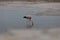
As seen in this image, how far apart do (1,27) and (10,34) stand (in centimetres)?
60

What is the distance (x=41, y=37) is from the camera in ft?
9.92

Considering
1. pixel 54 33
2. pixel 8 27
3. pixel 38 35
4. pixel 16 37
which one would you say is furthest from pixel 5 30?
pixel 54 33

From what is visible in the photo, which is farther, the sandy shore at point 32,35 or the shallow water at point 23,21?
the shallow water at point 23,21

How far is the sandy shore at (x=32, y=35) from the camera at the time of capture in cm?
296

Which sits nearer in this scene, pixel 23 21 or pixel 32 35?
pixel 32 35

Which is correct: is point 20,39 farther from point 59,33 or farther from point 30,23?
point 30,23

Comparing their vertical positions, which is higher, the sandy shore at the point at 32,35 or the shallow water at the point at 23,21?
the sandy shore at the point at 32,35

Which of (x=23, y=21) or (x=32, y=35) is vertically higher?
(x=32, y=35)

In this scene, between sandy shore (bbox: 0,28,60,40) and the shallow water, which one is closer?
sandy shore (bbox: 0,28,60,40)

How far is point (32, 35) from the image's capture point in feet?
10.4

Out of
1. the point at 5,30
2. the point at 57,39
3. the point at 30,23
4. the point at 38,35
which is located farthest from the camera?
the point at 30,23

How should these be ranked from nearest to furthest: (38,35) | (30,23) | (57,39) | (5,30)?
1. (57,39)
2. (38,35)
3. (5,30)
4. (30,23)

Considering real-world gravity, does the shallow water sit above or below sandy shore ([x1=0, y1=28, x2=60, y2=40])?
below

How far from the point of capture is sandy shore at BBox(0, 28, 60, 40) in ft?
9.73
